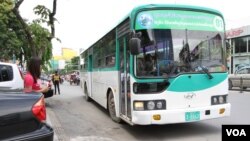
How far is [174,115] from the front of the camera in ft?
24.3

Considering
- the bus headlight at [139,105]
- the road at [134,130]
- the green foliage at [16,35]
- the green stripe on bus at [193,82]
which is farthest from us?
the green foliage at [16,35]

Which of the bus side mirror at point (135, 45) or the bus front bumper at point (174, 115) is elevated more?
the bus side mirror at point (135, 45)

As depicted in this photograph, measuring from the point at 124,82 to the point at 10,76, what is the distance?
3.29 meters

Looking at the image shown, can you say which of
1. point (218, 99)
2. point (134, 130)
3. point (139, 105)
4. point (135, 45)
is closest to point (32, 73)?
point (135, 45)

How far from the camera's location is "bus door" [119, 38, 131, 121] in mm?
8152

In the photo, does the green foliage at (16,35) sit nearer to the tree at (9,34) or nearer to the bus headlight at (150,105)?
the tree at (9,34)

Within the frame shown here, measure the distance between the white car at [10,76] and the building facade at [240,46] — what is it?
32.8 m

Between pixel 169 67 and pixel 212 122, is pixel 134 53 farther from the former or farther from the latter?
pixel 212 122

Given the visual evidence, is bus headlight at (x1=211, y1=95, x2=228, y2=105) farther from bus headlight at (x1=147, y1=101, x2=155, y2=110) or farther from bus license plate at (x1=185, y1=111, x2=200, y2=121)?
bus headlight at (x1=147, y1=101, x2=155, y2=110)

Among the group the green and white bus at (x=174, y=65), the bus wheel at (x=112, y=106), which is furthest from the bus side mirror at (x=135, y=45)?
the bus wheel at (x=112, y=106)

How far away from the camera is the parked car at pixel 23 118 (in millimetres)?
4238

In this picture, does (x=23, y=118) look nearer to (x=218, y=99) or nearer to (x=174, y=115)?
(x=174, y=115)

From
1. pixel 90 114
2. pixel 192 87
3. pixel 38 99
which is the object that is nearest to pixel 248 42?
pixel 90 114

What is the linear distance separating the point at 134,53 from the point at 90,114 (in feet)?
18.3
